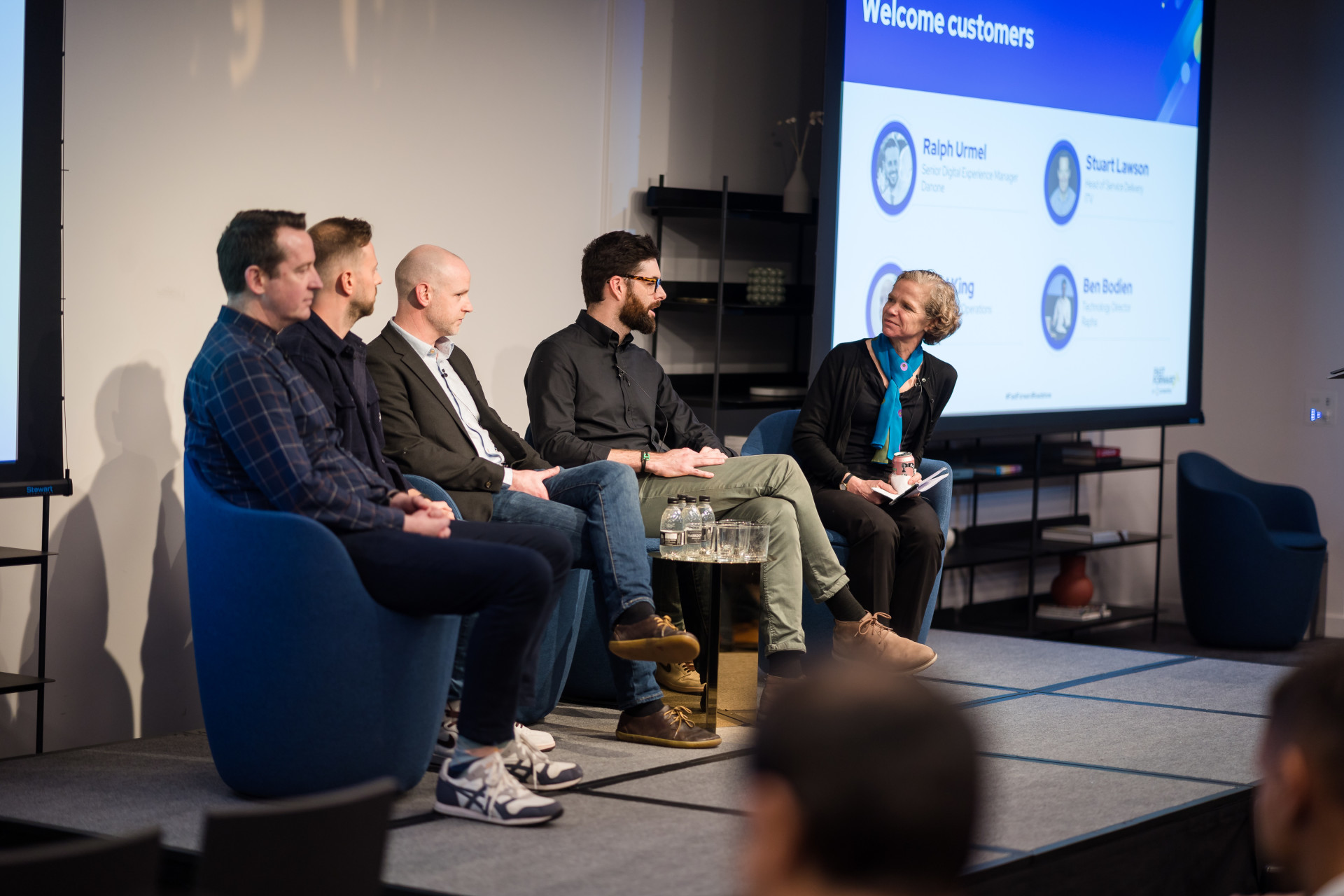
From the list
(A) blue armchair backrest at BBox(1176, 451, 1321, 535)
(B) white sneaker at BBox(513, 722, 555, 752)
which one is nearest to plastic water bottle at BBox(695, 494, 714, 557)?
(B) white sneaker at BBox(513, 722, 555, 752)

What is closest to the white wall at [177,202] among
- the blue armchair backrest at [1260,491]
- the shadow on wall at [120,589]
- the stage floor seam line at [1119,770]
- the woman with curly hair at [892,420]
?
the shadow on wall at [120,589]

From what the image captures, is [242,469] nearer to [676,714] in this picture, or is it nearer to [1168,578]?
[676,714]

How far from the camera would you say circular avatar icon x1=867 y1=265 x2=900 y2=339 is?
511cm

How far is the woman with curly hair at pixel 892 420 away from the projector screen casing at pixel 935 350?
1.82ft

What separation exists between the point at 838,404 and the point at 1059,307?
193 cm

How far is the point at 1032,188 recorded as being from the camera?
18.7 ft

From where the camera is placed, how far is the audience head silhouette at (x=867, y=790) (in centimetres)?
81

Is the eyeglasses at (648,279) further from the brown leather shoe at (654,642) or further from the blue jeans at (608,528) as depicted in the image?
Result: the brown leather shoe at (654,642)

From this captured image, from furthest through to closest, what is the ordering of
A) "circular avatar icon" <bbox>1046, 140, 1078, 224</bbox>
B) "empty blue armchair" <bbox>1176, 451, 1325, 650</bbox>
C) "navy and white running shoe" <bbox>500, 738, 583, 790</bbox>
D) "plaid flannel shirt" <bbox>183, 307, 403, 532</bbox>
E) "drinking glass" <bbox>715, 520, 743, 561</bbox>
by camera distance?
1. "empty blue armchair" <bbox>1176, 451, 1325, 650</bbox>
2. "circular avatar icon" <bbox>1046, 140, 1078, 224</bbox>
3. "drinking glass" <bbox>715, 520, 743, 561</bbox>
4. "navy and white running shoe" <bbox>500, 738, 583, 790</bbox>
5. "plaid flannel shirt" <bbox>183, 307, 403, 532</bbox>

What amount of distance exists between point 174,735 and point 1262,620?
4.63 metres

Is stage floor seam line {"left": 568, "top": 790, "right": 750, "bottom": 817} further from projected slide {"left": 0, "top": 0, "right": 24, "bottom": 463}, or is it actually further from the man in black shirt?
projected slide {"left": 0, "top": 0, "right": 24, "bottom": 463}

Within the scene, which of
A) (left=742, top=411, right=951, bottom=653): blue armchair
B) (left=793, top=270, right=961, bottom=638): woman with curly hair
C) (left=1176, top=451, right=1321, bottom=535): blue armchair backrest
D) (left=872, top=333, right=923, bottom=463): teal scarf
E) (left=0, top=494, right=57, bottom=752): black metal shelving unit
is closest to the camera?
(left=0, top=494, right=57, bottom=752): black metal shelving unit

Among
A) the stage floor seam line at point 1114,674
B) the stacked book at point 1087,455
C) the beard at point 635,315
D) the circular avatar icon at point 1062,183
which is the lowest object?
the stage floor seam line at point 1114,674

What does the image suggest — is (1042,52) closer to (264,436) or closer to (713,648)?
(713,648)
